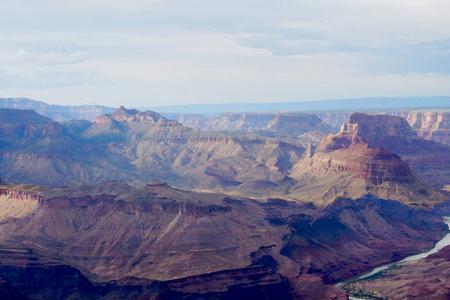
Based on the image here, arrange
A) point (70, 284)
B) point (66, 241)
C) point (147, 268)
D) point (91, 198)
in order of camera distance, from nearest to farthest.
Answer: point (70, 284)
point (147, 268)
point (66, 241)
point (91, 198)

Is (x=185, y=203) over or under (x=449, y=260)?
over

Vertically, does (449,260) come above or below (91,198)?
below

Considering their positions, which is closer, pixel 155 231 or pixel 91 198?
pixel 155 231

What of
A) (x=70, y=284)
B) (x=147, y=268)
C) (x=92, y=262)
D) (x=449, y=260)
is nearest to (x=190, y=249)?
(x=147, y=268)

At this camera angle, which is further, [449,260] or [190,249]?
[449,260]

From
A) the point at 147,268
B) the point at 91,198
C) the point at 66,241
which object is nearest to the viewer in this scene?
the point at 147,268

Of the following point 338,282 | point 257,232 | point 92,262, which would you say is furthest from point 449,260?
point 92,262

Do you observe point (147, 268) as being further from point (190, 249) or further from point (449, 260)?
point (449, 260)

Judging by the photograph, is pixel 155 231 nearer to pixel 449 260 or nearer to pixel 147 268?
pixel 147 268

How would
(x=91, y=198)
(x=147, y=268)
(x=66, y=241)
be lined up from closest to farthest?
1. (x=147, y=268)
2. (x=66, y=241)
3. (x=91, y=198)
